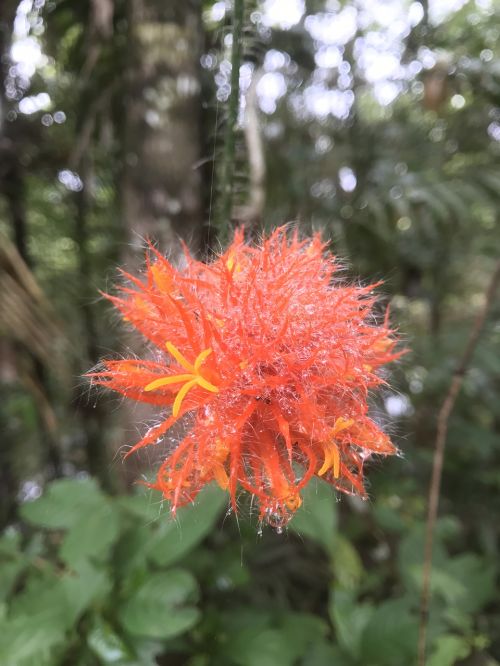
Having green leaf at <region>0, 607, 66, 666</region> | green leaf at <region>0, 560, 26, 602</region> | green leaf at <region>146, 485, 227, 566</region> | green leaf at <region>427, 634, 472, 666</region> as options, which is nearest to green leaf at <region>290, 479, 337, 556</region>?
green leaf at <region>146, 485, 227, 566</region>

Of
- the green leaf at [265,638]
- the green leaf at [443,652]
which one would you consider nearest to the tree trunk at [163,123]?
the green leaf at [265,638]

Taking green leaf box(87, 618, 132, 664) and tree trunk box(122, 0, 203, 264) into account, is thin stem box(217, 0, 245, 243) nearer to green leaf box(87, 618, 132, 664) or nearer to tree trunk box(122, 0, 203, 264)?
tree trunk box(122, 0, 203, 264)

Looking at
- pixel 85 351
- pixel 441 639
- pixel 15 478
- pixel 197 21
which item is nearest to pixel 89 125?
pixel 197 21

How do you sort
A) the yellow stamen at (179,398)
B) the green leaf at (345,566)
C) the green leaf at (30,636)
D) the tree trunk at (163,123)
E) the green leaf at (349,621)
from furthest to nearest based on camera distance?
the green leaf at (345,566) < the tree trunk at (163,123) < the green leaf at (349,621) < the green leaf at (30,636) < the yellow stamen at (179,398)

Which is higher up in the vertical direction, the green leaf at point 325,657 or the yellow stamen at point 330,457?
the yellow stamen at point 330,457

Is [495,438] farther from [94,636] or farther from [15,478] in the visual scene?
[15,478]

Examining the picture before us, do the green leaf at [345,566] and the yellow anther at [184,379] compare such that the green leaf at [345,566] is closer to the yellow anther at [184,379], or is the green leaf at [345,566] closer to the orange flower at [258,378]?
the orange flower at [258,378]
